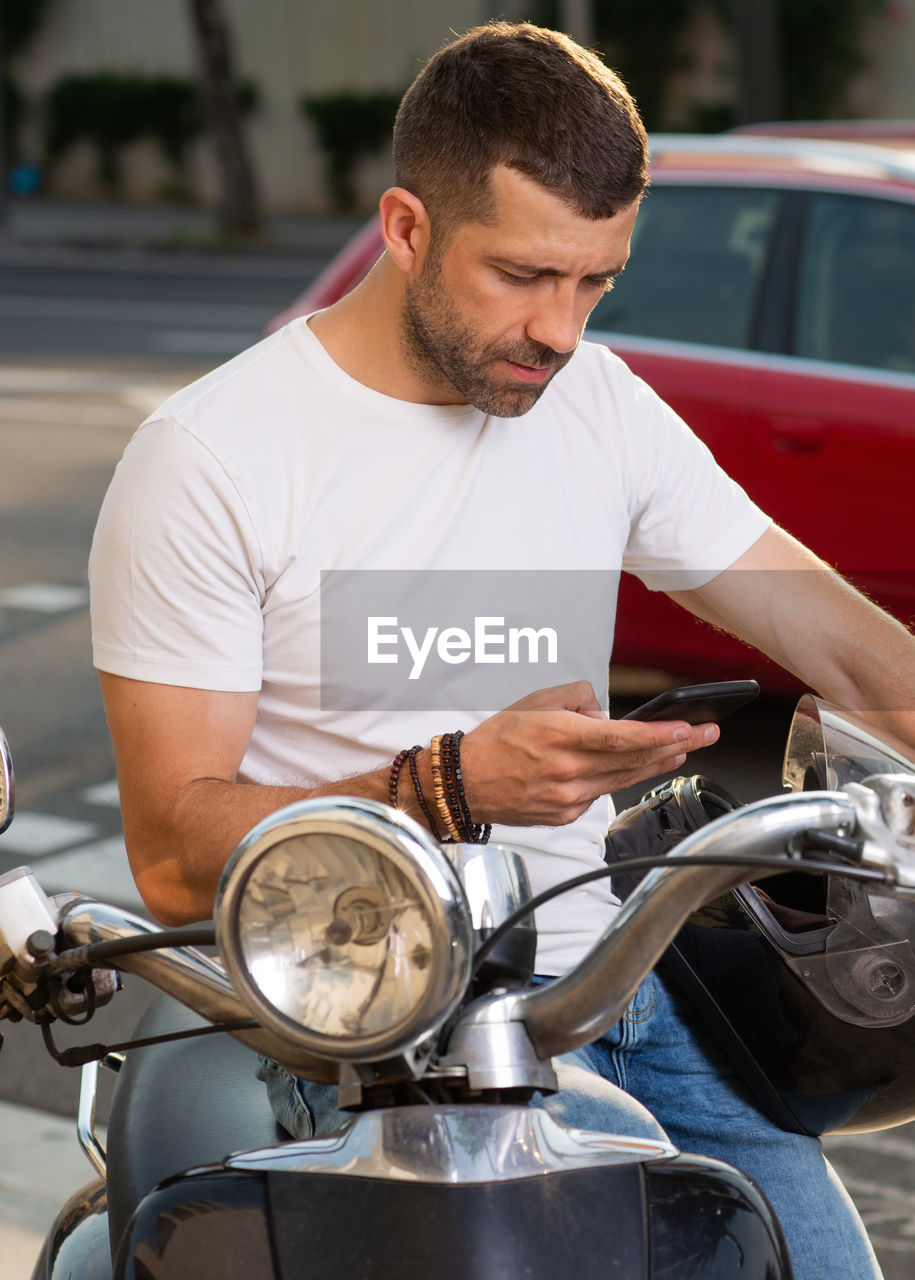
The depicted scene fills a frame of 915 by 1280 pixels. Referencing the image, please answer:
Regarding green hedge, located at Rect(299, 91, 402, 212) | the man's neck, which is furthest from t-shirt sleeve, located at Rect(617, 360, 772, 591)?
green hedge, located at Rect(299, 91, 402, 212)

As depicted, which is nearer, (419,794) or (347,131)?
(419,794)

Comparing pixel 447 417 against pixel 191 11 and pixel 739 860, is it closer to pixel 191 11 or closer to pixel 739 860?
pixel 739 860

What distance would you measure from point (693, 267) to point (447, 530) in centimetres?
330

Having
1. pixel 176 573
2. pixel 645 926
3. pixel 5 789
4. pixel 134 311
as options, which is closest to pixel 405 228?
pixel 176 573

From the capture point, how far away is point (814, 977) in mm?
1642

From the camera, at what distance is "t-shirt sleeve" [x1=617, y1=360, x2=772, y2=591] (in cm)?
210

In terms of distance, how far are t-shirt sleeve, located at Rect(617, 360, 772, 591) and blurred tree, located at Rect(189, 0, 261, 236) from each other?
20.5 m

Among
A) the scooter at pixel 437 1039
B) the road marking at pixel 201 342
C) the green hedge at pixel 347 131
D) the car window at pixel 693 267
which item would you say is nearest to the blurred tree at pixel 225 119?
the green hedge at pixel 347 131

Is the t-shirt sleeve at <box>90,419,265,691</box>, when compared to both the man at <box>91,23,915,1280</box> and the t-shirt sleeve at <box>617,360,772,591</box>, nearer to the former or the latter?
the man at <box>91,23,915,1280</box>

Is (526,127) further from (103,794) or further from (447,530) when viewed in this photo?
(103,794)

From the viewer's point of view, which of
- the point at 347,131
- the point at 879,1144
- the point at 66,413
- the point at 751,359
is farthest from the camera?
the point at 347,131

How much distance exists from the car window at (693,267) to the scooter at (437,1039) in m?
3.85

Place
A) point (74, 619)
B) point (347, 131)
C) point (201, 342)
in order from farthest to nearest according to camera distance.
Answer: point (347, 131), point (201, 342), point (74, 619)

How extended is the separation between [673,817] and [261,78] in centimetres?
2770
